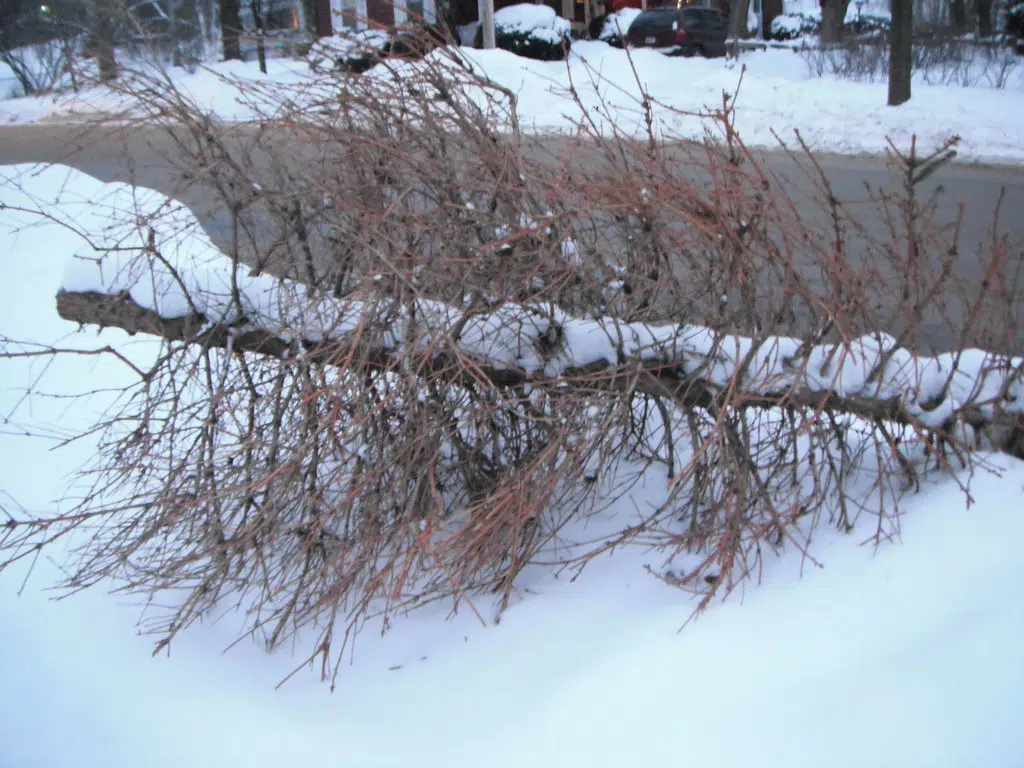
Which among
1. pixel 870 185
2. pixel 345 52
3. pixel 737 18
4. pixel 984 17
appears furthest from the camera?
pixel 737 18

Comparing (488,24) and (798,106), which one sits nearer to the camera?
(798,106)

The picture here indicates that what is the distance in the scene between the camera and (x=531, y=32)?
18.7 metres

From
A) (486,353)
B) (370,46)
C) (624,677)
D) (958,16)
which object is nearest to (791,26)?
(958,16)

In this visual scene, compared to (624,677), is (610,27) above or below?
above

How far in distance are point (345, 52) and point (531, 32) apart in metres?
16.5

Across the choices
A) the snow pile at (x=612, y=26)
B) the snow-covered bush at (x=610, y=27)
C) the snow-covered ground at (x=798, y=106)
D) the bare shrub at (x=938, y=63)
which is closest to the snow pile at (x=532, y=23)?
the snow-covered ground at (x=798, y=106)

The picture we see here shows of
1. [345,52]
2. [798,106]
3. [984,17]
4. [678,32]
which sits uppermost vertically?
[678,32]

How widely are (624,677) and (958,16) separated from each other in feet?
58.7

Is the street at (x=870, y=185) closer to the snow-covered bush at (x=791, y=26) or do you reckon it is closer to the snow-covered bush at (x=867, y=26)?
the snow-covered bush at (x=867, y=26)

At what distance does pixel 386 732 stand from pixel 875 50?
17.1 meters

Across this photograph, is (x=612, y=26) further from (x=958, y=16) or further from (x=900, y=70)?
(x=900, y=70)

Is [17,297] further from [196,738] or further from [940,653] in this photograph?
[940,653]

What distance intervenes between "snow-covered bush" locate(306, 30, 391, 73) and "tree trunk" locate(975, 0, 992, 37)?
16079 mm

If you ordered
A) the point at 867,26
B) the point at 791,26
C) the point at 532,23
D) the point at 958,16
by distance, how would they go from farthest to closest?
the point at 791,26 → the point at 867,26 → the point at 532,23 → the point at 958,16
